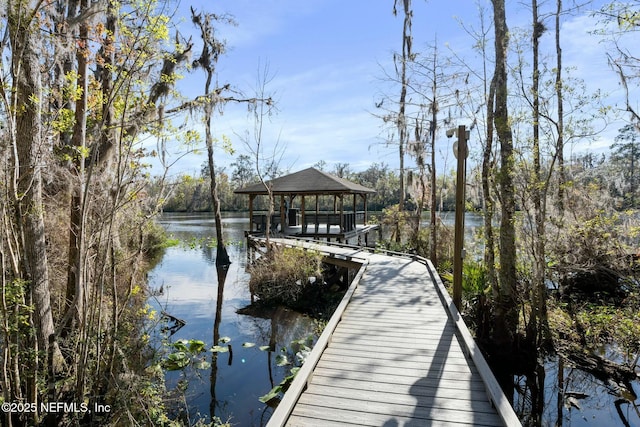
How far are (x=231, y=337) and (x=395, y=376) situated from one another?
5.12 metres

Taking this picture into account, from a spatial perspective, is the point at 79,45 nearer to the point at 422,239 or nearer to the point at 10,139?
the point at 10,139

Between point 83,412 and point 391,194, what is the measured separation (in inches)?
2027

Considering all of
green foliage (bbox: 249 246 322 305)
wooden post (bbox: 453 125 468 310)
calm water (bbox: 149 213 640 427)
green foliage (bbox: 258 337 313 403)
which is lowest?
calm water (bbox: 149 213 640 427)

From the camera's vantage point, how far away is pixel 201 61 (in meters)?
15.2

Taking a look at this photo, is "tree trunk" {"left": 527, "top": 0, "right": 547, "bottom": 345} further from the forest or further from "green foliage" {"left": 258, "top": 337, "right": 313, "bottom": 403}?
"green foliage" {"left": 258, "top": 337, "right": 313, "bottom": 403}

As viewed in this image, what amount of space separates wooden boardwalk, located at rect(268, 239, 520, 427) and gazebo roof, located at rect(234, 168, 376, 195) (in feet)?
29.5

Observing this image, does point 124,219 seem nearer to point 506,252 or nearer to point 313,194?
point 506,252

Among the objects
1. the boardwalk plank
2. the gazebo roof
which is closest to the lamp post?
the boardwalk plank

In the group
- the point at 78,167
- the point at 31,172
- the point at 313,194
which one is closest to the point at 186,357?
the point at 78,167

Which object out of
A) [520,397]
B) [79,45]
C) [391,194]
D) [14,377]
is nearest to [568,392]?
[520,397]

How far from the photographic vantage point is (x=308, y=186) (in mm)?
15203

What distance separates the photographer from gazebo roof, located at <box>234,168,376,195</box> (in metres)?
14.7

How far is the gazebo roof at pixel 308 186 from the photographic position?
14.7m

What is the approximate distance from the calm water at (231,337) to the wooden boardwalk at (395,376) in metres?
1.64
